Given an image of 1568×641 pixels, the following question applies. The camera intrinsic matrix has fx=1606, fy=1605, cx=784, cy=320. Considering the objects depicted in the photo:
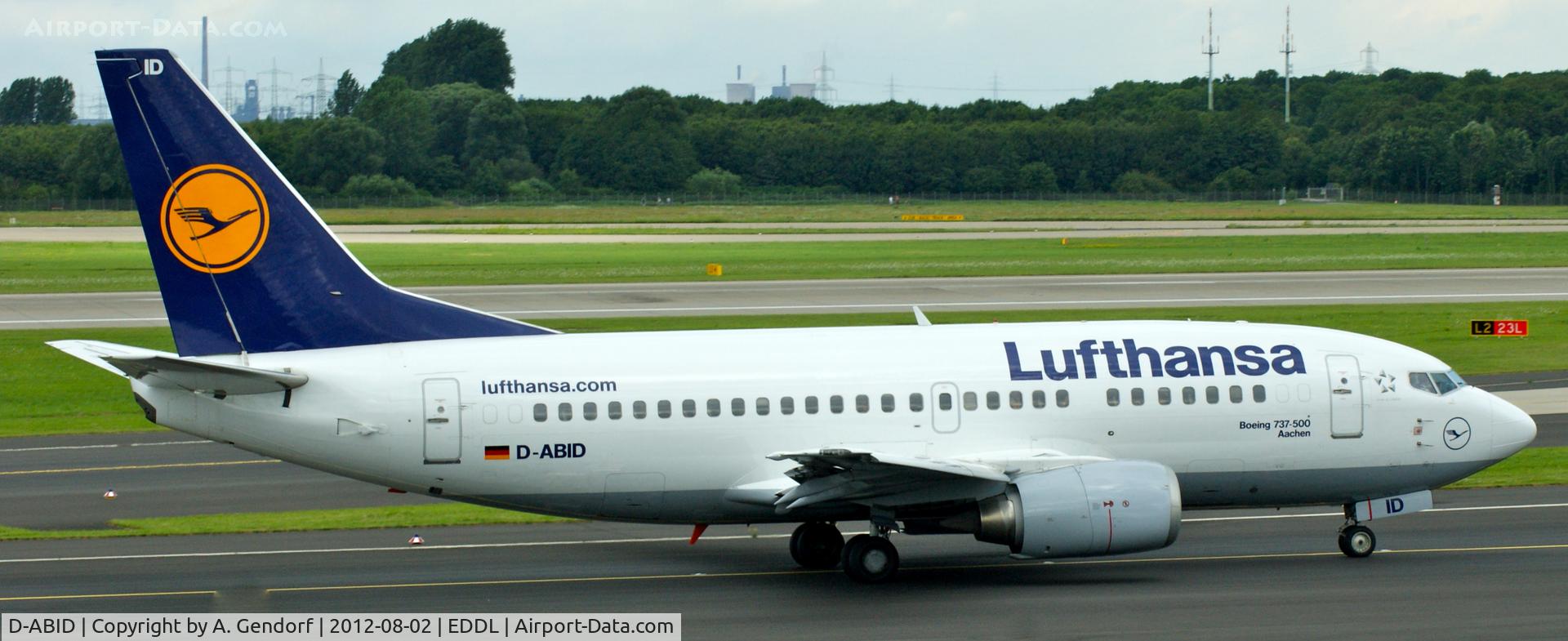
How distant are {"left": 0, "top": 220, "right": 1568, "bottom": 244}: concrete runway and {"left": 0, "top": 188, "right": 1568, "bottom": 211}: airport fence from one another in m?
33.3

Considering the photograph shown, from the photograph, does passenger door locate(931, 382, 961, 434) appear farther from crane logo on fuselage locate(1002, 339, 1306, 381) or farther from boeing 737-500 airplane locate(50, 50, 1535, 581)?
crane logo on fuselage locate(1002, 339, 1306, 381)

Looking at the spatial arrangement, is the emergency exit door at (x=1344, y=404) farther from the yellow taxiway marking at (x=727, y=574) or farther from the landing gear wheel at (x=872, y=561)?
the landing gear wheel at (x=872, y=561)

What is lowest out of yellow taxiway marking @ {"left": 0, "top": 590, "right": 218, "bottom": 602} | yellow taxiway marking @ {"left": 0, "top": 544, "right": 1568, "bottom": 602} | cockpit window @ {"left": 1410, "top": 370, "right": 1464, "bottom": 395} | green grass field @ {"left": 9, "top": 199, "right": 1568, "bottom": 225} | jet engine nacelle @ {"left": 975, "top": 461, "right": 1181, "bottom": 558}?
yellow taxiway marking @ {"left": 0, "top": 590, "right": 218, "bottom": 602}

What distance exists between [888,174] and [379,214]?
201ft

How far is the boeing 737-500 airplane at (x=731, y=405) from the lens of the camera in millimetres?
21234

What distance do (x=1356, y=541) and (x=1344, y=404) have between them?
2.01 meters

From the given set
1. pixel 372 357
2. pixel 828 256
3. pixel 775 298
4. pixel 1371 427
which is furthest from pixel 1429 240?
pixel 372 357

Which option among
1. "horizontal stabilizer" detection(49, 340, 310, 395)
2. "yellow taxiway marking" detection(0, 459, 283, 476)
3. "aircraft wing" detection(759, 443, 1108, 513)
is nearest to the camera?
"horizontal stabilizer" detection(49, 340, 310, 395)

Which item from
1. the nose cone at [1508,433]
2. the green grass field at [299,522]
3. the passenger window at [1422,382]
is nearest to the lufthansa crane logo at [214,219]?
the green grass field at [299,522]

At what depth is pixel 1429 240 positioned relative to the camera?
9225cm

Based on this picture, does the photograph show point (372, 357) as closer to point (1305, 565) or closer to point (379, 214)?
point (1305, 565)

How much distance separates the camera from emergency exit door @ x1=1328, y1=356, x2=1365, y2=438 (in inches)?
894

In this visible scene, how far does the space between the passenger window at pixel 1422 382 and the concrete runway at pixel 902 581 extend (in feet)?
7.81

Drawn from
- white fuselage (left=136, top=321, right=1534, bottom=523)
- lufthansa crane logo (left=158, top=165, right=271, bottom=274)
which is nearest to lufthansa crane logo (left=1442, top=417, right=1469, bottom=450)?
white fuselage (left=136, top=321, right=1534, bottom=523)
